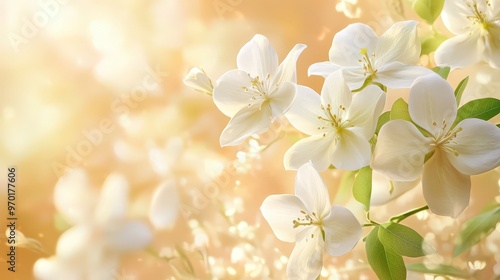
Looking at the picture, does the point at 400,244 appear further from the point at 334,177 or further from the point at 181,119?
the point at 181,119

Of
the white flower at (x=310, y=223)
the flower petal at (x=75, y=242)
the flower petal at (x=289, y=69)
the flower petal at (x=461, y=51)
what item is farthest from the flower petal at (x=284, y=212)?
the flower petal at (x=75, y=242)

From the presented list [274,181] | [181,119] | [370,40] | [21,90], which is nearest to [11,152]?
[21,90]

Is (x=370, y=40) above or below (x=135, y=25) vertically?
below

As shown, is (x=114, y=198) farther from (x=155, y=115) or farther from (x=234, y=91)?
(x=234, y=91)

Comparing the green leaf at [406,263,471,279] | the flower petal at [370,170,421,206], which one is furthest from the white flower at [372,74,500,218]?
the green leaf at [406,263,471,279]

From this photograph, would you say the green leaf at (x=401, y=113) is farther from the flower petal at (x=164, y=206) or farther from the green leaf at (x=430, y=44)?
the flower petal at (x=164, y=206)

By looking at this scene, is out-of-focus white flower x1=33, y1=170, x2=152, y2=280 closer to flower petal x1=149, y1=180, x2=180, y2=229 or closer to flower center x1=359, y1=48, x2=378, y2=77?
flower petal x1=149, y1=180, x2=180, y2=229
